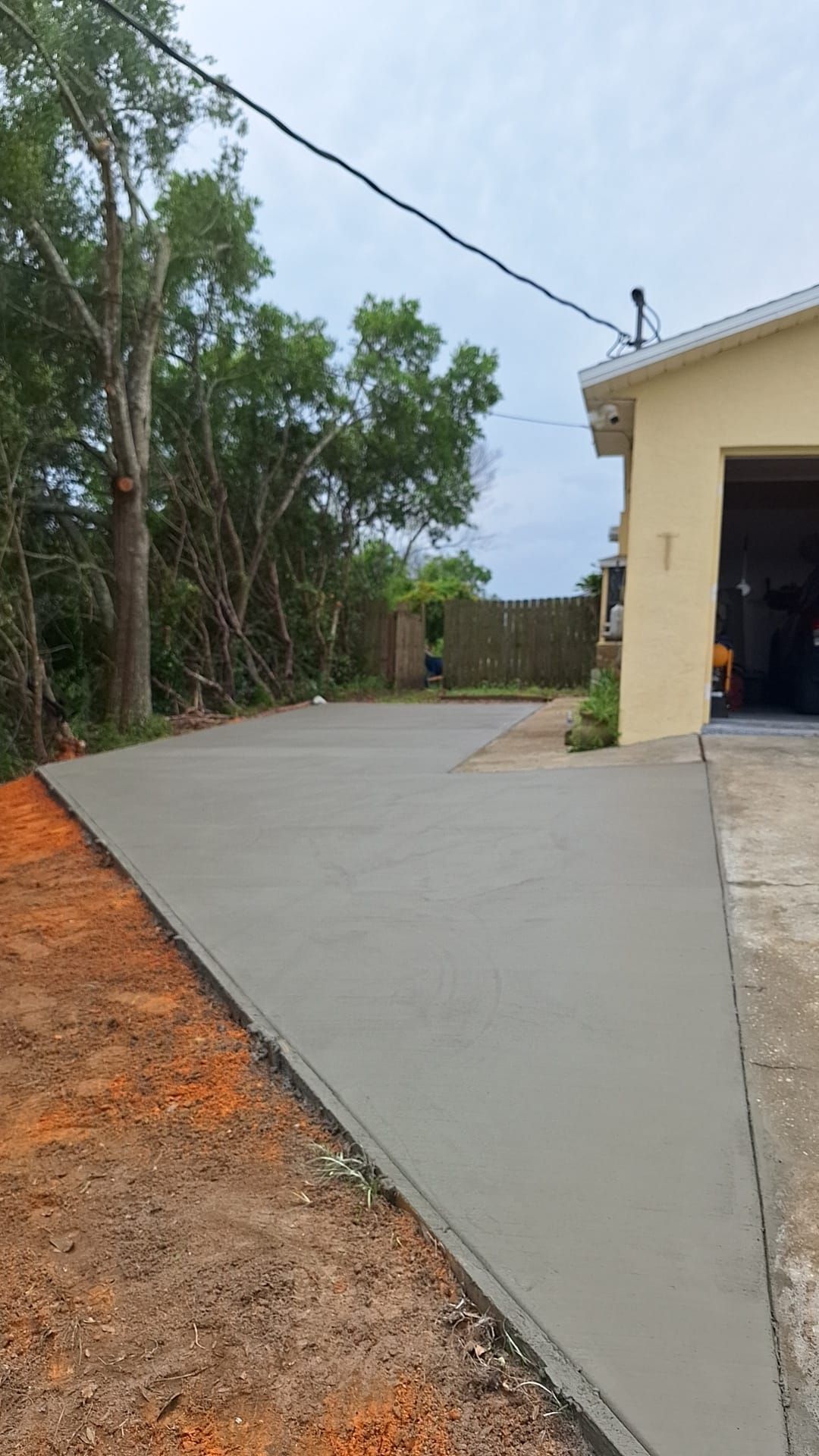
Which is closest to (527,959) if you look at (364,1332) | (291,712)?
(364,1332)

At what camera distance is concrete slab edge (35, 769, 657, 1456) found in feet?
4.13

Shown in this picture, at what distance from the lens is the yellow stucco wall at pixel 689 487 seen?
6.42 metres

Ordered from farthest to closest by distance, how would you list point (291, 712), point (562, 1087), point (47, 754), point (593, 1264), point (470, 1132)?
point (291, 712)
point (47, 754)
point (562, 1087)
point (470, 1132)
point (593, 1264)

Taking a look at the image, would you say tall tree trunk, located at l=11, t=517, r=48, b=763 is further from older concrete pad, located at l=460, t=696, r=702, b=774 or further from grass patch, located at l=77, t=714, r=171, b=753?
older concrete pad, located at l=460, t=696, r=702, b=774

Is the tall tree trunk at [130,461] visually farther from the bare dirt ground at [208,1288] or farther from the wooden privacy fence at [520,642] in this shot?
the bare dirt ground at [208,1288]

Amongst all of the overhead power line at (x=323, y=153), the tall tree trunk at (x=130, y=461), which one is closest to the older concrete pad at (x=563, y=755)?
the overhead power line at (x=323, y=153)

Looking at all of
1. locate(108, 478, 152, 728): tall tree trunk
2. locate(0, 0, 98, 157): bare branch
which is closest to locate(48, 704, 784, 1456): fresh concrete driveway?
locate(108, 478, 152, 728): tall tree trunk

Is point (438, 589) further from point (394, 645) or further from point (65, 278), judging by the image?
point (65, 278)

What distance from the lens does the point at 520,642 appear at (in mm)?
16047

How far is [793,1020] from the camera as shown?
243 cm

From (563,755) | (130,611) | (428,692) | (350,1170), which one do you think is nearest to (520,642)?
(428,692)

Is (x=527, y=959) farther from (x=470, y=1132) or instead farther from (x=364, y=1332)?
(x=364, y=1332)

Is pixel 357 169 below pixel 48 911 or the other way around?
the other way around

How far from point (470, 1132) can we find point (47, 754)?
385 inches
